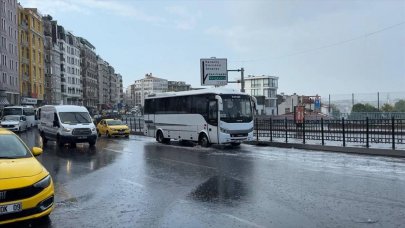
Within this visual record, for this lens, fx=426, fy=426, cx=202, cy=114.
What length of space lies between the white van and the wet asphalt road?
23.8ft

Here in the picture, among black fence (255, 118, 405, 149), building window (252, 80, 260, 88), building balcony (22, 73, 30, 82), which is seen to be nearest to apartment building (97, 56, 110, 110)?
building window (252, 80, 260, 88)

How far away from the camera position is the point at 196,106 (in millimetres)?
23078

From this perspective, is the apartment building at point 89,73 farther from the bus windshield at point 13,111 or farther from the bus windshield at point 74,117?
the bus windshield at point 74,117

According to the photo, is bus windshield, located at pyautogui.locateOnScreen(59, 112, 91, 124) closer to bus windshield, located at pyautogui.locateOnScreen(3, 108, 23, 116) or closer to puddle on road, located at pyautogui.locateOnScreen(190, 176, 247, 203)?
puddle on road, located at pyautogui.locateOnScreen(190, 176, 247, 203)

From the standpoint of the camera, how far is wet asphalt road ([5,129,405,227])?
706 centimetres

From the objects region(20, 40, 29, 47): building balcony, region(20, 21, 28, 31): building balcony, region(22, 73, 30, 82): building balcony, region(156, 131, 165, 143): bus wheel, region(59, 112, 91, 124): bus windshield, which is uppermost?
region(20, 21, 28, 31): building balcony

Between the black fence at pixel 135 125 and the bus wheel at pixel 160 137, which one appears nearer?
the bus wheel at pixel 160 137

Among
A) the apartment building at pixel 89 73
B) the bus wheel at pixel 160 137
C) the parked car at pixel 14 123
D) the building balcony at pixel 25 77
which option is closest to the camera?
the bus wheel at pixel 160 137

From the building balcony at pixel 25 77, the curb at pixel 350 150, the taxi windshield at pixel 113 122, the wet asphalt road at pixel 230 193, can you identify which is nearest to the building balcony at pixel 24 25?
the building balcony at pixel 25 77

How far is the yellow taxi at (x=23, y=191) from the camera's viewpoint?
623cm

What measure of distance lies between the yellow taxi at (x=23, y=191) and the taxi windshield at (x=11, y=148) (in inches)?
18.4

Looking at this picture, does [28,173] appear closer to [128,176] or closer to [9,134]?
[9,134]

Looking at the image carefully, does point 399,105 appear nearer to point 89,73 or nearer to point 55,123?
point 55,123

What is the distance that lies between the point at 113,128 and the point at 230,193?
25.7 metres
